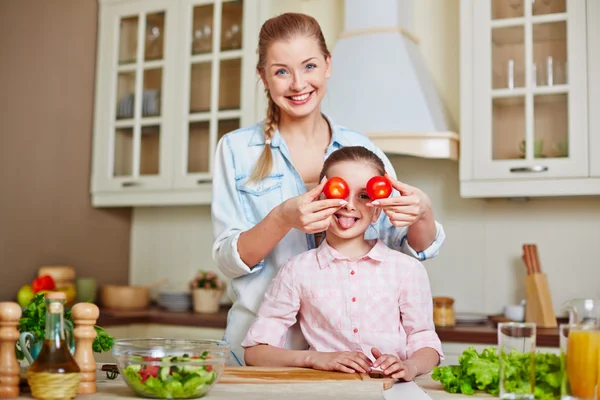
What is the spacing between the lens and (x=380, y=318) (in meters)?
1.61

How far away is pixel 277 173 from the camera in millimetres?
1881

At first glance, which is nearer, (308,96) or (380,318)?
→ (380,318)

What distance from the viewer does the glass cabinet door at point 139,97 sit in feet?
12.7

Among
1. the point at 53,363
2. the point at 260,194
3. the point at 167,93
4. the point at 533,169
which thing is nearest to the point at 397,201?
the point at 260,194

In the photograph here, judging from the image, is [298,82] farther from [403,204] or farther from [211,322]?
[211,322]

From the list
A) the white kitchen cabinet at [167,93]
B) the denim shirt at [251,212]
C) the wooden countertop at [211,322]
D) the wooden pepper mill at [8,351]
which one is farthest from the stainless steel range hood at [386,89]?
the wooden pepper mill at [8,351]

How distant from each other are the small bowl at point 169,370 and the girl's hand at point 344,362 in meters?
0.28

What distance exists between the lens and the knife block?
303 cm

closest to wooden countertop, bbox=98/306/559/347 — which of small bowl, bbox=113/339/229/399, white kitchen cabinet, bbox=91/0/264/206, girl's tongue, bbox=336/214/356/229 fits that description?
white kitchen cabinet, bbox=91/0/264/206

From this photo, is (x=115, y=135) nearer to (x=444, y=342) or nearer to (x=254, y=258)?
(x=444, y=342)

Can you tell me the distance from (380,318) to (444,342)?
4.82 feet

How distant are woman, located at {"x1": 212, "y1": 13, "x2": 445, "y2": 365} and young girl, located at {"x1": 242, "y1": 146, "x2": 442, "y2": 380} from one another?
0.09 metres

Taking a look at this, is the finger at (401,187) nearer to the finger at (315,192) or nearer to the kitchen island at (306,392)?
the finger at (315,192)

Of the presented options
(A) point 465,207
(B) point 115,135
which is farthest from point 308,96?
(B) point 115,135
